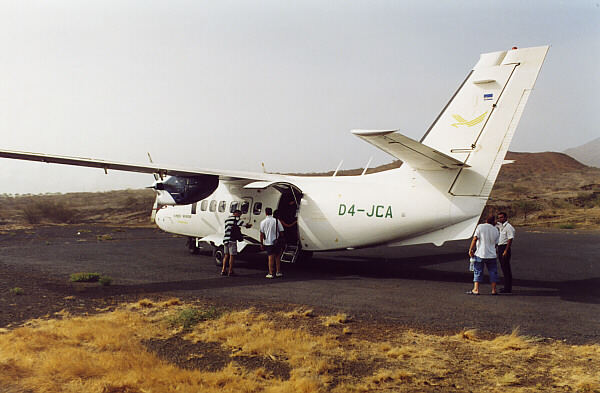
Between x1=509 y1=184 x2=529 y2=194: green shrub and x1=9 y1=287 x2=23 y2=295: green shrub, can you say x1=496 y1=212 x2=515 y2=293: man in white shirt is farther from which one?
x1=509 y1=184 x2=529 y2=194: green shrub

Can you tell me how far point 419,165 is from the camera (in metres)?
11.5

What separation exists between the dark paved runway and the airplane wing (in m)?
3.15

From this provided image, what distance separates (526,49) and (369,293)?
23.1 ft

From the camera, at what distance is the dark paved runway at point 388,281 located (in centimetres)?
838

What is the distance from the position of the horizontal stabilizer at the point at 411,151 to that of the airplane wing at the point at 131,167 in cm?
544

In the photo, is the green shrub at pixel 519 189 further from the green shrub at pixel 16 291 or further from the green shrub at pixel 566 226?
the green shrub at pixel 16 291

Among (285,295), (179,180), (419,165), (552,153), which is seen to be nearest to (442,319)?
(285,295)

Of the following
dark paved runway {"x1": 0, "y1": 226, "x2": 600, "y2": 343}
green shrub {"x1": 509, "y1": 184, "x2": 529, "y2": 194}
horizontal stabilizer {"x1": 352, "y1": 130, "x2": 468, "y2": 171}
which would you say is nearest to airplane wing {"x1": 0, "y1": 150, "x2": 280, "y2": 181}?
dark paved runway {"x1": 0, "y1": 226, "x2": 600, "y2": 343}

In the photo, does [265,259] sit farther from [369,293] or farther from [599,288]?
[599,288]

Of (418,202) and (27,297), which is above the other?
(418,202)

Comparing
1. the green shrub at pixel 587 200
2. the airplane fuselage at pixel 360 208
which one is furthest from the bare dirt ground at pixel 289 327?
the green shrub at pixel 587 200

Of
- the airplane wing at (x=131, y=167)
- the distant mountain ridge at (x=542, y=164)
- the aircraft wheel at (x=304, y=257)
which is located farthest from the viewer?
the distant mountain ridge at (x=542, y=164)

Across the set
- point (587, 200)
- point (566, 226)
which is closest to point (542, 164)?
point (587, 200)

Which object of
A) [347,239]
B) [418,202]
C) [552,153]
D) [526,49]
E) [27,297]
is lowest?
[27,297]
